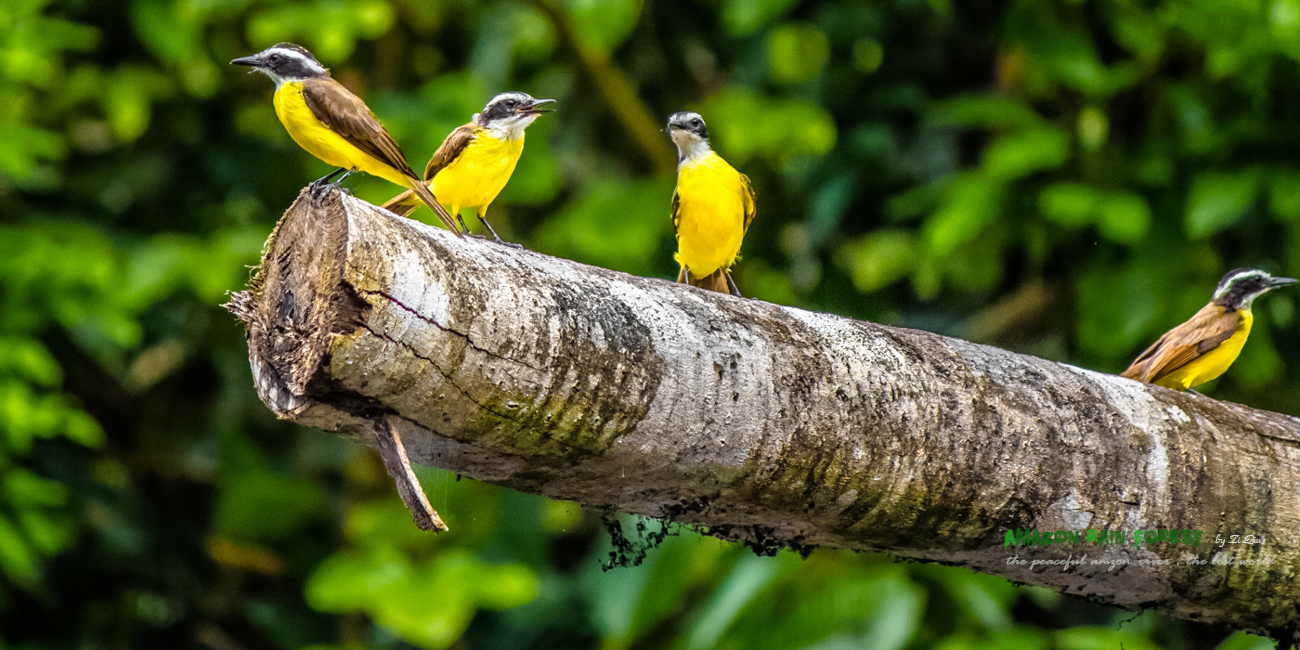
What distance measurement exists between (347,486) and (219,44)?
2562mm

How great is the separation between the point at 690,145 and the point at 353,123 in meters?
1.22

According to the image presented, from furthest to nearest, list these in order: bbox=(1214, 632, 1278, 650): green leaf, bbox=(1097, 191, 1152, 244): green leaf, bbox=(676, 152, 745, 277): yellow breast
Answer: bbox=(1097, 191, 1152, 244): green leaf, bbox=(676, 152, 745, 277): yellow breast, bbox=(1214, 632, 1278, 650): green leaf

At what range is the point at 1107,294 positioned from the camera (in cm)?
527

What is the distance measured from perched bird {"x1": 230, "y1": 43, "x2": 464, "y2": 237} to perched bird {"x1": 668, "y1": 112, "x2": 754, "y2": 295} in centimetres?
97

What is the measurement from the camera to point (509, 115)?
2.82 m

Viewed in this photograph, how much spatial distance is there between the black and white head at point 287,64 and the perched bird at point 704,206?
1.05 meters

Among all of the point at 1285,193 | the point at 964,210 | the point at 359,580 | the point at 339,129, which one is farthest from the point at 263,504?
the point at 1285,193

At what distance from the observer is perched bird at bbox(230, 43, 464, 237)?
2.46m

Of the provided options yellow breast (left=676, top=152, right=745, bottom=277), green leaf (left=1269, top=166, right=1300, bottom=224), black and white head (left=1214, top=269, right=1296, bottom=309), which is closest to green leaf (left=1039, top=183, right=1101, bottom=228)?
green leaf (left=1269, top=166, right=1300, bottom=224)

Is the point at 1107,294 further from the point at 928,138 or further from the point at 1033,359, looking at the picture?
the point at 1033,359

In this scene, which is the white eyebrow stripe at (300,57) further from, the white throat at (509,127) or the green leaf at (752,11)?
the green leaf at (752,11)

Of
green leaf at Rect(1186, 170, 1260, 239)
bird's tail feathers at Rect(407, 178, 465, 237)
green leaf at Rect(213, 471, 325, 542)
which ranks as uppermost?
green leaf at Rect(1186, 170, 1260, 239)

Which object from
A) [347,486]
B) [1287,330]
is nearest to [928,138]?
[1287,330]

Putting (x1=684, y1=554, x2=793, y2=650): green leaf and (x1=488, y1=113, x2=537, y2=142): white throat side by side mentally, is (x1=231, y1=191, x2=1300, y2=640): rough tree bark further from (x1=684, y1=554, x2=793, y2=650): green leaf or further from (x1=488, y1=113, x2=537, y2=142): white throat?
(x1=684, y1=554, x2=793, y2=650): green leaf
